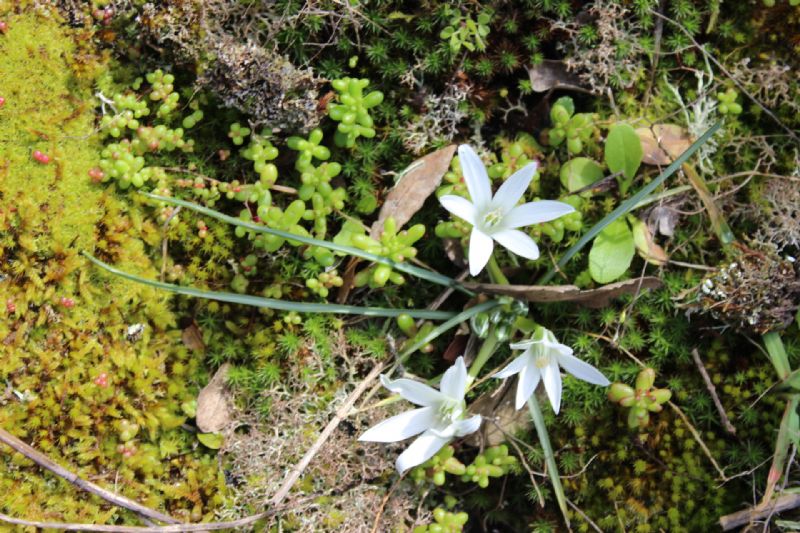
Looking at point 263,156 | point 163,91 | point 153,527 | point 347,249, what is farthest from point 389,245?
point 153,527

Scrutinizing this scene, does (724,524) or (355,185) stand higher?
(355,185)

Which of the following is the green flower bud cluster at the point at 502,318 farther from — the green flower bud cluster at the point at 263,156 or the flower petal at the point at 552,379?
the green flower bud cluster at the point at 263,156

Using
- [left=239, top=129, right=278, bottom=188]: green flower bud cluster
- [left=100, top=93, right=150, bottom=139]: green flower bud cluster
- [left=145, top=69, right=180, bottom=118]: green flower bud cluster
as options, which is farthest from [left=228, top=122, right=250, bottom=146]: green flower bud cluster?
[left=100, top=93, right=150, bottom=139]: green flower bud cluster

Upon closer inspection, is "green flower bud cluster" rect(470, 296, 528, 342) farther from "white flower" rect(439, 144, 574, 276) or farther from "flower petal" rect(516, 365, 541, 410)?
"white flower" rect(439, 144, 574, 276)

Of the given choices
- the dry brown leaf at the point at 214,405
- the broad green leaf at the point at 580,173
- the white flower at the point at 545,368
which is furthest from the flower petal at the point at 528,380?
the dry brown leaf at the point at 214,405

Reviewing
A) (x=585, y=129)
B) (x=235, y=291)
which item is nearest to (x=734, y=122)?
(x=585, y=129)

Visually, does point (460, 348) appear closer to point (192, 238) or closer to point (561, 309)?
point (561, 309)
